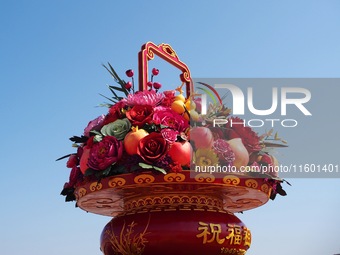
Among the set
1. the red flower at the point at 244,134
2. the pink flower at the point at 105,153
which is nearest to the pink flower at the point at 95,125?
the pink flower at the point at 105,153

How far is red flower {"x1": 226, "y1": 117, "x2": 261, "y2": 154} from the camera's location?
4.43 metres

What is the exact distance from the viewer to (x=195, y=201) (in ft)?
14.1

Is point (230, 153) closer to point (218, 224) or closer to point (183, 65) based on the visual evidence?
point (218, 224)

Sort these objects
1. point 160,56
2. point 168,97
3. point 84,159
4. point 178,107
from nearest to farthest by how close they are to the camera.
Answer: point 84,159, point 178,107, point 168,97, point 160,56

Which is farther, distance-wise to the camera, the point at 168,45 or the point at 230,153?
the point at 168,45

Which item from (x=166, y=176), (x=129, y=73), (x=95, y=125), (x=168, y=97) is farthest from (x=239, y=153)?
(x=129, y=73)

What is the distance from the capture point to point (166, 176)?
4.01m

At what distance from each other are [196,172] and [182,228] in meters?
0.43

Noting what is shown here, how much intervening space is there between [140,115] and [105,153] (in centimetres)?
40

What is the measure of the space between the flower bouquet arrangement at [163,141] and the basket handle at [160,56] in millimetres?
263

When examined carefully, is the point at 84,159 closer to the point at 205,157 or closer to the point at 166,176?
the point at 166,176

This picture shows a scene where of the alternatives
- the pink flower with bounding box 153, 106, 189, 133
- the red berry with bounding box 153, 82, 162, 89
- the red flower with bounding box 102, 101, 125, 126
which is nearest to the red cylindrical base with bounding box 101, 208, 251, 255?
the pink flower with bounding box 153, 106, 189, 133

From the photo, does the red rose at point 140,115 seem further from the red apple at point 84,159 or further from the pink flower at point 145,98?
the red apple at point 84,159

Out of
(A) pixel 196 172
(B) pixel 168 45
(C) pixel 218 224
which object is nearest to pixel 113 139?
(A) pixel 196 172
